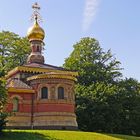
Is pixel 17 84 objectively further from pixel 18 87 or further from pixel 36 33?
pixel 36 33

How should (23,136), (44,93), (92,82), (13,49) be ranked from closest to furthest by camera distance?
(23,136) → (44,93) → (92,82) → (13,49)

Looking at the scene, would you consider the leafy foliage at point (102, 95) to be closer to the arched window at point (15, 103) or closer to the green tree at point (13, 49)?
the green tree at point (13, 49)

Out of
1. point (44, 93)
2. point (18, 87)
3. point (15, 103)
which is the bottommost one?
point (15, 103)

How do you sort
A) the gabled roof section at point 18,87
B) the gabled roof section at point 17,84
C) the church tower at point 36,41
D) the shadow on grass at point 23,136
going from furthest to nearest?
the church tower at point 36,41 → the gabled roof section at point 17,84 → the gabled roof section at point 18,87 → the shadow on grass at point 23,136

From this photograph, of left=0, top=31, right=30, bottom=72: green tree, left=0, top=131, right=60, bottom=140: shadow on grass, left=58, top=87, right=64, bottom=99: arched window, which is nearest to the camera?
left=0, top=131, right=60, bottom=140: shadow on grass

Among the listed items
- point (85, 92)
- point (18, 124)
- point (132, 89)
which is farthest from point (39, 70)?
point (132, 89)

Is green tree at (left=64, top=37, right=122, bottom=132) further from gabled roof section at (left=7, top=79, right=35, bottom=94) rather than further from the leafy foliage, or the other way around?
gabled roof section at (left=7, top=79, right=35, bottom=94)

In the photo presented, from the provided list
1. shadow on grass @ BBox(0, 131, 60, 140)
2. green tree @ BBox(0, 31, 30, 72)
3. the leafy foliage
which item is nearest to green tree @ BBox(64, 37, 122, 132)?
the leafy foliage

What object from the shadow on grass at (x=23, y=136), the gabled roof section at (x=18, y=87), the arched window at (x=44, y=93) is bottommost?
the shadow on grass at (x=23, y=136)

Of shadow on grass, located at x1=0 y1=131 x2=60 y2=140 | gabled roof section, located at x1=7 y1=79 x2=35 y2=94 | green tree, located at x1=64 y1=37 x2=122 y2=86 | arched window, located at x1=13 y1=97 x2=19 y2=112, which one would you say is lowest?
shadow on grass, located at x1=0 y1=131 x2=60 y2=140

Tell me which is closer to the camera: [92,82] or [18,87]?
[18,87]

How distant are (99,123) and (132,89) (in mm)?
10084

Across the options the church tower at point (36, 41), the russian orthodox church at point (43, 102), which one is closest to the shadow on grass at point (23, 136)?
the russian orthodox church at point (43, 102)

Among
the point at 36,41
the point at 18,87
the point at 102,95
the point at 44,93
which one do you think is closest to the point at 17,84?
the point at 18,87
